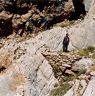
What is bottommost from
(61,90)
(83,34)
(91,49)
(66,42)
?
(61,90)

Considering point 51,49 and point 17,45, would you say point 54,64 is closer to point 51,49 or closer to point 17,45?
point 51,49

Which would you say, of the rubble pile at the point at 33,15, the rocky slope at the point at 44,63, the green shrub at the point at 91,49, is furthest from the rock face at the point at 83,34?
the rubble pile at the point at 33,15

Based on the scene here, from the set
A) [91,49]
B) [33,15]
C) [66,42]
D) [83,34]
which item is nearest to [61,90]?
[91,49]

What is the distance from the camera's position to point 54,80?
109 feet

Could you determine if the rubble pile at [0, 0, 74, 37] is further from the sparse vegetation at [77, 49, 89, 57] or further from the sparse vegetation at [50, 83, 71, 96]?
Answer: the sparse vegetation at [50, 83, 71, 96]

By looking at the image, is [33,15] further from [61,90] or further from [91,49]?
[61,90]

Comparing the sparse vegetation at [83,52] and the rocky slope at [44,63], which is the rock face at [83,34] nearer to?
the rocky slope at [44,63]

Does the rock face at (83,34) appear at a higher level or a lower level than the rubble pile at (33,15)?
lower

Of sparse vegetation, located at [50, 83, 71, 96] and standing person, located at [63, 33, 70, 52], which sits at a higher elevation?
standing person, located at [63, 33, 70, 52]

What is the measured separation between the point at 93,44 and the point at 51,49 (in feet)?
11.7

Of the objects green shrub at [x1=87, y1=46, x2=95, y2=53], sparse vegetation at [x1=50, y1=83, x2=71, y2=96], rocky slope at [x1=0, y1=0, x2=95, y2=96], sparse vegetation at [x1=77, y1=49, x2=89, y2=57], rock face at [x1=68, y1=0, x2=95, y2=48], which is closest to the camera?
sparse vegetation at [x1=50, y1=83, x2=71, y2=96]

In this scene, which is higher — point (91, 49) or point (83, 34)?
point (83, 34)

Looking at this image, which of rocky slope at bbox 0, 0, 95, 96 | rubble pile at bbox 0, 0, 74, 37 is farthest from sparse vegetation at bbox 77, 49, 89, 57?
rubble pile at bbox 0, 0, 74, 37

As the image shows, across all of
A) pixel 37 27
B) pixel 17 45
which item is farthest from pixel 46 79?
pixel 37 27
